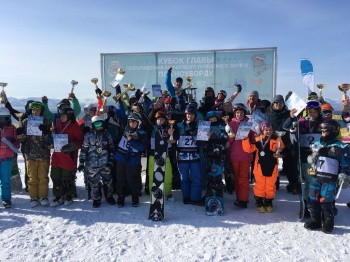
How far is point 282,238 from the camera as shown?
13.3 feet

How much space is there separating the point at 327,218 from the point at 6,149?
6.03 m

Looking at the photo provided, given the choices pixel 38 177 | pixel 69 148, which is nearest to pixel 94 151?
pixel 69 148

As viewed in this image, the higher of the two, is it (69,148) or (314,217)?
(69,148)

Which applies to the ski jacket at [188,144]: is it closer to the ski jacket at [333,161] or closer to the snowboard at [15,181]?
the ski jacket at [333,161]

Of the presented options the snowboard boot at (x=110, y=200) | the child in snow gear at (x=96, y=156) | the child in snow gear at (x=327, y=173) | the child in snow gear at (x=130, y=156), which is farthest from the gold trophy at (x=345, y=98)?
the snowboard boot at (x=110, y=200)

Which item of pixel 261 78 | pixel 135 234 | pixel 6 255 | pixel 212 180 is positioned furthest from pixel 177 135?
pixel 261 78

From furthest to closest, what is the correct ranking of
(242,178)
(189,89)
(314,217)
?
1. (189,89)
2. (242,178)
3. (314,217)

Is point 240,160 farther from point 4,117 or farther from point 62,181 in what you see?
point 4,117

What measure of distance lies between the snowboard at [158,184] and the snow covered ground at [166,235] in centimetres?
19

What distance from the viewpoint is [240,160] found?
17.0 feet

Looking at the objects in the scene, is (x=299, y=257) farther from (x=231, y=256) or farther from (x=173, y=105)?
(x=173, y=105)

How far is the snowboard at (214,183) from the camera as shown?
16.2 ft

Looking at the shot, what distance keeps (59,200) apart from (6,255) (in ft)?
6.10

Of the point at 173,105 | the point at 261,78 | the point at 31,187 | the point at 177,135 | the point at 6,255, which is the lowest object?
the point at 6,255
